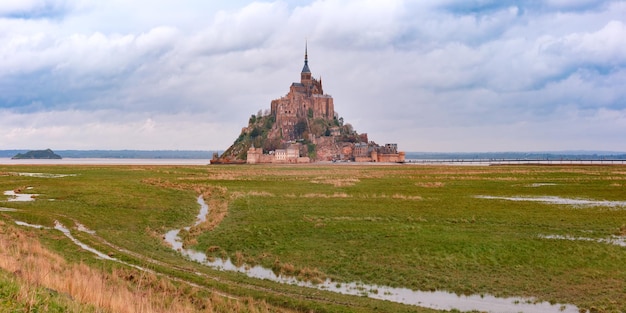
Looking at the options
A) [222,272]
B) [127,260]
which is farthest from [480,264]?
[127,260]

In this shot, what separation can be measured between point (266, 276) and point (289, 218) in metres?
13.4

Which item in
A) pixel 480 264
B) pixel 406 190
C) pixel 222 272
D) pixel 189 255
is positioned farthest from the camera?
pixel 406 190

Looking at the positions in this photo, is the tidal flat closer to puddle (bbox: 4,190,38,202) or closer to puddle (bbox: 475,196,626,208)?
puddle (bbox: 475,196,626,208)

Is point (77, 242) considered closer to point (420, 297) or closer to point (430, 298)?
point (420, 297)

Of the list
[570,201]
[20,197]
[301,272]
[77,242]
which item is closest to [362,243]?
[301,272]

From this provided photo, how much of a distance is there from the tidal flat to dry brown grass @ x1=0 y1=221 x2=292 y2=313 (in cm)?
95

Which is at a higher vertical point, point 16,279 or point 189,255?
point 16,279

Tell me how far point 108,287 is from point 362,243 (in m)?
14.2

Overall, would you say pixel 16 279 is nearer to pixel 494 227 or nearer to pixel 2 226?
pixel 2 226

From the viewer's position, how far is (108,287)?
1438 cm

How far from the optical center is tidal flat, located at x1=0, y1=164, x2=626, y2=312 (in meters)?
18.1

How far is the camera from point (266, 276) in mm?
20594

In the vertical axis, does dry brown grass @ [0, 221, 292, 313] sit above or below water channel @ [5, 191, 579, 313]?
above

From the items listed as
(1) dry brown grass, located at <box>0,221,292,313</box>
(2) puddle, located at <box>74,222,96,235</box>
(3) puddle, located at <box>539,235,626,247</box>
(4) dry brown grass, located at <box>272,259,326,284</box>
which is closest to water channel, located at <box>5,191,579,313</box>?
(4) dry brown grass, located at <box>272,259,326,284</box>
